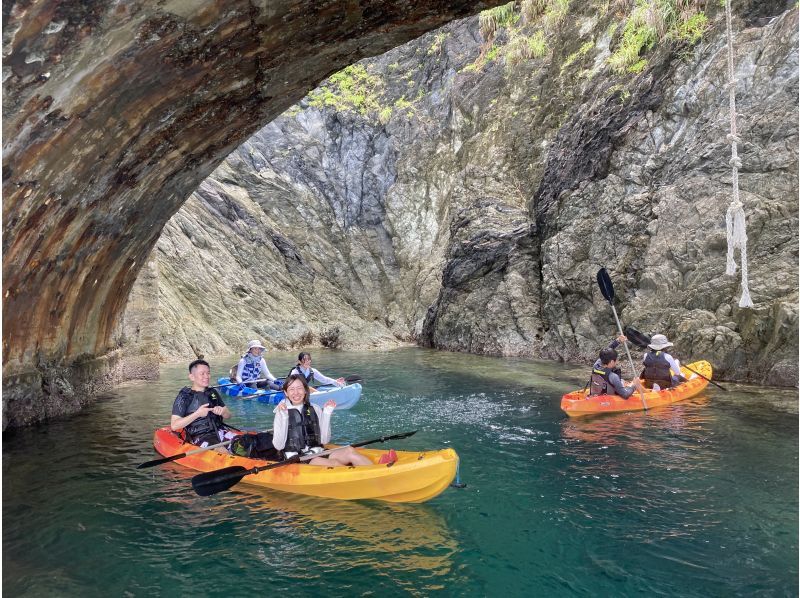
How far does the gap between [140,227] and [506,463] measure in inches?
299

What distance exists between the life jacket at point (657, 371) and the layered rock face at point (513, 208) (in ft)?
8.20

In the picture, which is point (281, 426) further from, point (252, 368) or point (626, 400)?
point (252, 368)

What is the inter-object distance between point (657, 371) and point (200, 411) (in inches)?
385

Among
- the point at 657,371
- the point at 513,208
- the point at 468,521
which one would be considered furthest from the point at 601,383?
the point at 513,208

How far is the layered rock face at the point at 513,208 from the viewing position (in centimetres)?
1455

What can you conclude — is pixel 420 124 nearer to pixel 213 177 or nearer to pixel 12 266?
pixel 213 177

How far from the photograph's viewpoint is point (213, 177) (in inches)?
1321

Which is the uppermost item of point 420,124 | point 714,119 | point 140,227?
point 420,124

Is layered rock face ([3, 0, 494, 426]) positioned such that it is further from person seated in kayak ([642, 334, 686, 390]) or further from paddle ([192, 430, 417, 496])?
person seated in kayak ([642, 334, 686, 390])

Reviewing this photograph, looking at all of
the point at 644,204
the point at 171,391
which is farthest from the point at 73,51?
the point at 644,204

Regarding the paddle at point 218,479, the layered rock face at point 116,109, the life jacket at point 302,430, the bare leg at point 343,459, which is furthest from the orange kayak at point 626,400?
the layered rock face at point 116,109

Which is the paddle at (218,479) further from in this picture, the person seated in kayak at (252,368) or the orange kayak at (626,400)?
the person seated in kayak at (252,368)

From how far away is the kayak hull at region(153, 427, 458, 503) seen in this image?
6250mm

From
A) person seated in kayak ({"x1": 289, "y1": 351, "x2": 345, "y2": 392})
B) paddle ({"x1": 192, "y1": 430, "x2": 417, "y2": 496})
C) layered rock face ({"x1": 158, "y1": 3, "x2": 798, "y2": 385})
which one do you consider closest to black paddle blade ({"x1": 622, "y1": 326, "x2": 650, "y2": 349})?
layered rock face ({"x1": 158, "y1": 3, "x2": 798, "y2": 385})
